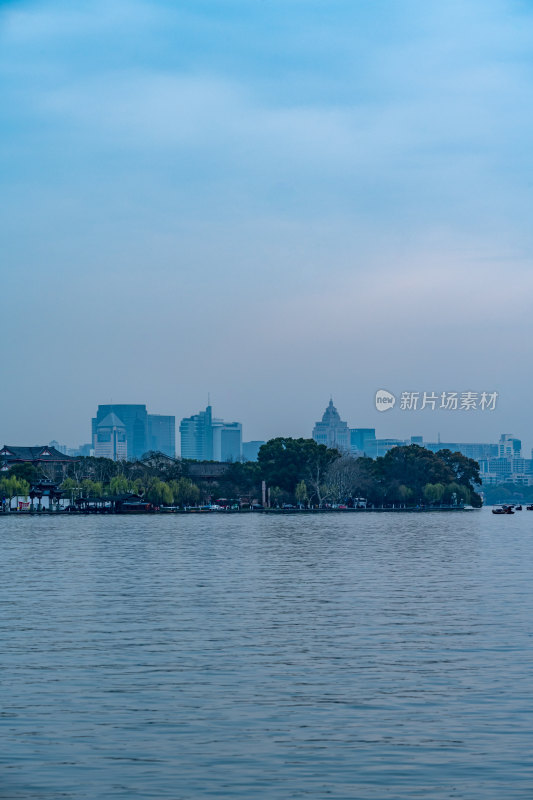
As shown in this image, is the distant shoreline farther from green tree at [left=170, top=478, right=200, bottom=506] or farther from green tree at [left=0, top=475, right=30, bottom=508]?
green tree at [left=0, top=475, right=30, bottom=508]

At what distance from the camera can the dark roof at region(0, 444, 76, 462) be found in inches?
7357

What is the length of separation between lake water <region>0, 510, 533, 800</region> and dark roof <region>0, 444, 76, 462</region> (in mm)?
149284

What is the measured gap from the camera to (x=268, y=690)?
62.2 feet

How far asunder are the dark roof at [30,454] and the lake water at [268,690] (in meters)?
149

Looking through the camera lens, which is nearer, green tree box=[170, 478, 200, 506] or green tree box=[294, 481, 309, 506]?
green tree box=[170, 478, 200, 506]

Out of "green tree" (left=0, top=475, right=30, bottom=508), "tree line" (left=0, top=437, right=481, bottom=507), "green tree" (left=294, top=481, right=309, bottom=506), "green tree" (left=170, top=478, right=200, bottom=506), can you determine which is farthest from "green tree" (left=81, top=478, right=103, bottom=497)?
"green tree" (left=294, top=481, right=309, bottom=506)

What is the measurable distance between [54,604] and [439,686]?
17.5 m

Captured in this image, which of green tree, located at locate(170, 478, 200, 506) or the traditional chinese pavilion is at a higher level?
Answer: the traditional chinese pavilion

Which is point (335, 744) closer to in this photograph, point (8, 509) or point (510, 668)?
point (510, 668)

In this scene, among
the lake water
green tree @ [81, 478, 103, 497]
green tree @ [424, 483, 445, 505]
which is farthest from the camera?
green tree @ [424, 483, 445, 505]

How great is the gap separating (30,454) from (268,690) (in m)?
176

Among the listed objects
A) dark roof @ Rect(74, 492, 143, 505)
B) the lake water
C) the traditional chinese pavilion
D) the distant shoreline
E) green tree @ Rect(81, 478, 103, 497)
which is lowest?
the lake water

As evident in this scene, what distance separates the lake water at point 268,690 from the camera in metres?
13.6

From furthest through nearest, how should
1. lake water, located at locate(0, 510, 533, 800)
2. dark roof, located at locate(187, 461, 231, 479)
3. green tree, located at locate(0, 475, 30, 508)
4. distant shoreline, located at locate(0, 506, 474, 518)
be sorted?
1. dark roof, located at locate(187, 461, 231, 479)
2. distant shoreline, located at locate(0, 506, 474, 518)
3. green tree, located at locate(0, 475, 30, 508)
4. lake water, located at locate(0, 510, 533, 800)
